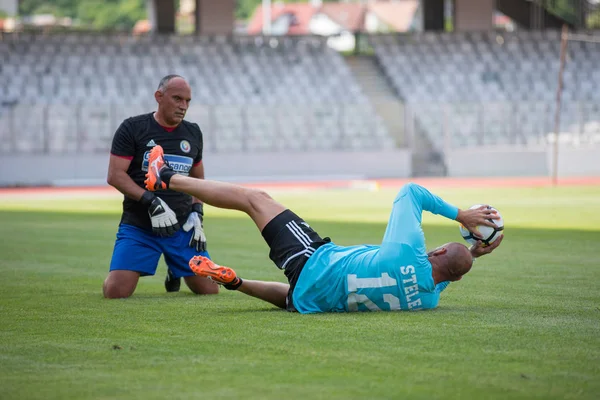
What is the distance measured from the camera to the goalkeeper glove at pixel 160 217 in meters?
8.85

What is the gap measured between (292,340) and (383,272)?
106 centimetres

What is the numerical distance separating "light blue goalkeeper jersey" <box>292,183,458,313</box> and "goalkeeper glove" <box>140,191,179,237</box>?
5.76 ft

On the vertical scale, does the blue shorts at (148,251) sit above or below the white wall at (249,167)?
above

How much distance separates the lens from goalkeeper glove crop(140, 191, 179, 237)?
8.85m

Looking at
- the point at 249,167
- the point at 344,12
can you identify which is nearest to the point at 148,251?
the point at 249,167

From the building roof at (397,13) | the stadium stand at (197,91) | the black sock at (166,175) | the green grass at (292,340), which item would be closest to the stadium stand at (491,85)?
the stadium stand at (197,91)

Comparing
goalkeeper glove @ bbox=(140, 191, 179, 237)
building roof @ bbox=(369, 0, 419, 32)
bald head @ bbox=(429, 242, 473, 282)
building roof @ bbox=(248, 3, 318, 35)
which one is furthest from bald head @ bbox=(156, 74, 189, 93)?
building roof @ bbox=(369, 0, 419, 32)

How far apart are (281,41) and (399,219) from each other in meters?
33.8

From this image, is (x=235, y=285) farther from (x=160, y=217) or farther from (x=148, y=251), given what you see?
(x=148, y=251)

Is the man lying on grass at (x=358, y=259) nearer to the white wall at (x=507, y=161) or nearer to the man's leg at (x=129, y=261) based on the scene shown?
the man's leg at (x=129, y=261)

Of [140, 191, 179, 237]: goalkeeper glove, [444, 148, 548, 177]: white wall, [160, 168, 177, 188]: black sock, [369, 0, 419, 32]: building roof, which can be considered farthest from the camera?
[369, 0, 419, 32]: building roof

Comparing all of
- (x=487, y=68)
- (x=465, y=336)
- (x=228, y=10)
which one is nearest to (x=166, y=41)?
(x=228, y=10)

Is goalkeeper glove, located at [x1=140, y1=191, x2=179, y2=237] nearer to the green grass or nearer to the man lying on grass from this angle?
the green grass

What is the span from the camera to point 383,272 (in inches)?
283
